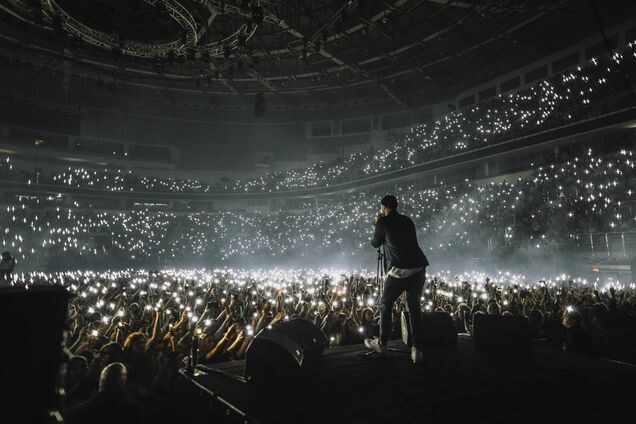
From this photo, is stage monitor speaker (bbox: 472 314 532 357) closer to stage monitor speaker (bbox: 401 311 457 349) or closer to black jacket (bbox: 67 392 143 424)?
stage monitor speaker (bbox: 401 311 457 349)

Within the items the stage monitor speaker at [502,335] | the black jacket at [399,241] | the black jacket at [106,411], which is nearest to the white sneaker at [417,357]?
the black jacket at [399,241]

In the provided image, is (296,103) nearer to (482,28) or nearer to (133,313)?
(482,28)

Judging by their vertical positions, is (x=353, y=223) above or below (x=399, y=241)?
above

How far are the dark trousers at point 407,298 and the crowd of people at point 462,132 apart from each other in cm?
1225

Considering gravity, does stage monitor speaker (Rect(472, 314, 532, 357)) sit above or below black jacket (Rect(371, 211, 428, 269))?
below

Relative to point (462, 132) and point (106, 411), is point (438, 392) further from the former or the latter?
point (462, 132)

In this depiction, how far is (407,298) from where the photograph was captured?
180 inches

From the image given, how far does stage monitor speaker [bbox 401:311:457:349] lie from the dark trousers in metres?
0.70

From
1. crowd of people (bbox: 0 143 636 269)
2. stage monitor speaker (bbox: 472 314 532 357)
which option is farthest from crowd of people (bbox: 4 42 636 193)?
stage monitor speaker (bbox: 472 314 532 357)

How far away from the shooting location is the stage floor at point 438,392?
2932 millimetres

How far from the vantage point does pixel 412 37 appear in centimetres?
2380

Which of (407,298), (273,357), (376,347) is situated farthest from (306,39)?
(273,357)

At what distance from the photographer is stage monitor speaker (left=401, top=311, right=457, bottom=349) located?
17.2 ft

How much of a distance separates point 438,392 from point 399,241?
1719 millimetres
